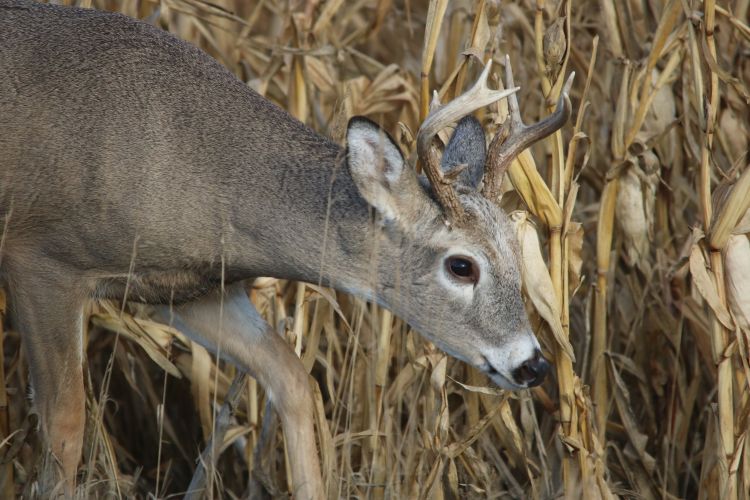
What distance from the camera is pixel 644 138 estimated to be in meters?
5.07

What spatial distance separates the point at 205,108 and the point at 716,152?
2.32 meters

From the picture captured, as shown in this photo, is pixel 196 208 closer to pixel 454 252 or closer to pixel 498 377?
pixel 454 252

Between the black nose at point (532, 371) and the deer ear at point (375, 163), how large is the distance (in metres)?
0.64

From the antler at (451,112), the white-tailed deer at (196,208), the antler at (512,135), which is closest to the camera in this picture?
the antler at (451,112)

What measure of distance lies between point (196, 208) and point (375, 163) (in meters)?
0.62

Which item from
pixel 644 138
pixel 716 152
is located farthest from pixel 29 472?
pixel 716 152

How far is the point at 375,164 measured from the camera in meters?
4.00

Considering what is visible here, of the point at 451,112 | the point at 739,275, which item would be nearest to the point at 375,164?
the point at 451,112

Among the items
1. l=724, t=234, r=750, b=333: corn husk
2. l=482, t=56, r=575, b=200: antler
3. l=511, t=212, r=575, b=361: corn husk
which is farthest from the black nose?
l=724, t=234, r=750, b=333: corn husk

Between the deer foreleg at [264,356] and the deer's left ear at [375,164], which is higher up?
the deer's left ear at [375,164]

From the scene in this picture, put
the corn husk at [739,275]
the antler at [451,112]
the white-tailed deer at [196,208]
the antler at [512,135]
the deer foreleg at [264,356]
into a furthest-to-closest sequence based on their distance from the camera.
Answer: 1. the deer foreleg at [264,356]
2. the corn husk at [739,275]
3. the white-tailed deer at [196,208]
4. the antler at [512,135]
5. the antler at [451,112]

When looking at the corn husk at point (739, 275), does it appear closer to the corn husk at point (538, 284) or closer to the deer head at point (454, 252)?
the corn husk at point (538, 284)

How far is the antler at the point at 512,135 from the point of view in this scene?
3889 mm

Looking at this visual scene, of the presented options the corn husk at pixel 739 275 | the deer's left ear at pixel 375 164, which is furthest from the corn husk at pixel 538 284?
the corn husk at pixel 739 275
